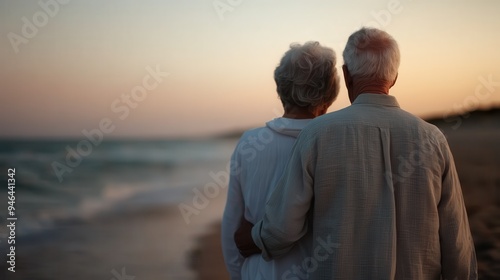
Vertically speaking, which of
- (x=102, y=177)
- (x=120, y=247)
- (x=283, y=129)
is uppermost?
(x=283, y=129)

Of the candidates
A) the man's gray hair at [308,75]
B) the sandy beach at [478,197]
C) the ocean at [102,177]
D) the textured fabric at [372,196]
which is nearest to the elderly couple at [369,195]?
the textured fabric at [372,196]

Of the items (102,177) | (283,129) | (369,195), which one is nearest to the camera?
(369,195)

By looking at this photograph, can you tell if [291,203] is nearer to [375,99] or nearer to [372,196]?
[372,196]

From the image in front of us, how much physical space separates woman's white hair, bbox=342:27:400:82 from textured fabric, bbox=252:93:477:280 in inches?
2.8

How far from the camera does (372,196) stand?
1869 millimetres

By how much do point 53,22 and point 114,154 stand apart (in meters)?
6.11

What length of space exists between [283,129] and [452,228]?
0.55 metres

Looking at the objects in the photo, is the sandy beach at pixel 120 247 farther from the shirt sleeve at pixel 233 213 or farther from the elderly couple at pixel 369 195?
the elderly couple at pixel 369 195

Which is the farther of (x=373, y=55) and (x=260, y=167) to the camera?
(x=260, y=167)

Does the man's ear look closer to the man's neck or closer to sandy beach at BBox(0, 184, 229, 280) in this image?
the man's neck

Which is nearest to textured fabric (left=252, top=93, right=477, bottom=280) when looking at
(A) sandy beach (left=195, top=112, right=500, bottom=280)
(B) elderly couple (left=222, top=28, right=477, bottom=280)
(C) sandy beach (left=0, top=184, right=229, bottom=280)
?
(B) elderly couple (left=222, top=28, right=477, bottom=280)

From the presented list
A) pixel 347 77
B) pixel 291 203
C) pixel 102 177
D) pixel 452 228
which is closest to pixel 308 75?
pixel 347 77

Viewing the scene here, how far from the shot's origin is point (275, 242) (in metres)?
1.97

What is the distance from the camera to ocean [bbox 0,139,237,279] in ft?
24.4
